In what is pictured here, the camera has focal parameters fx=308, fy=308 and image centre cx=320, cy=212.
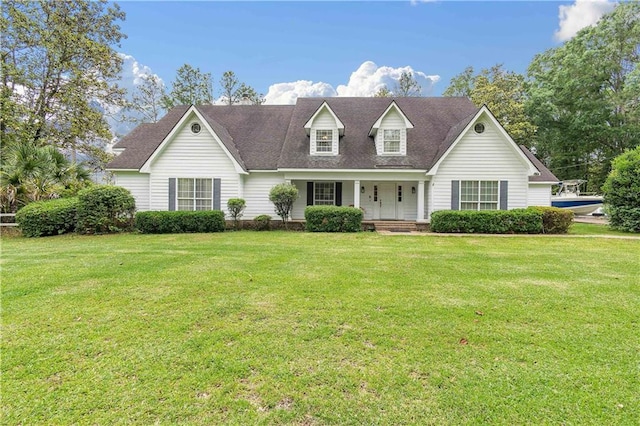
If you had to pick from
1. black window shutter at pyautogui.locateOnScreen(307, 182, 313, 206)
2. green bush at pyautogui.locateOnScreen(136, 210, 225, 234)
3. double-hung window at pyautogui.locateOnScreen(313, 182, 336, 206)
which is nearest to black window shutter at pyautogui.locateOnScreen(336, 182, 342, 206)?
double-hung window at pyautogui.locateOnScreen(313, 182, 336, 206)

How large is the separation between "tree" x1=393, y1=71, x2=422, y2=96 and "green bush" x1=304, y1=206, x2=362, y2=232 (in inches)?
1071

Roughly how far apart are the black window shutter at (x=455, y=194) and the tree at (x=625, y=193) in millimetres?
7280

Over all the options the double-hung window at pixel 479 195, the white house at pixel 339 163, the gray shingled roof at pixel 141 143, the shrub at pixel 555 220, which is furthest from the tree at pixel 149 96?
the shrub at pixel 555 220

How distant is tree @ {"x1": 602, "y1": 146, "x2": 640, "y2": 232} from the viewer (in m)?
14.1

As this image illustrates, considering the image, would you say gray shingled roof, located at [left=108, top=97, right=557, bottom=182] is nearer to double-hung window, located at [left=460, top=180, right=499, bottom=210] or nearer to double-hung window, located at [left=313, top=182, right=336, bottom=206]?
double-hung window, located at [left=313, top=182, right=336, bottom=206]

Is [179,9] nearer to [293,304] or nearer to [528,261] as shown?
[293,304]

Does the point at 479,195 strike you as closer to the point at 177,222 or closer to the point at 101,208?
the point at 177,222

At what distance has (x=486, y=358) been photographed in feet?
11.1

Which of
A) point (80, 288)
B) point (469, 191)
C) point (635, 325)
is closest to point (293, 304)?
point (80, 288)

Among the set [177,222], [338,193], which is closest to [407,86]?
[338,193]

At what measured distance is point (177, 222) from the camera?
45.4 ft

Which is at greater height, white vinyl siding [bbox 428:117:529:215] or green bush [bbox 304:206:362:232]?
white vinyl siding [bbox 428:117:529:215]

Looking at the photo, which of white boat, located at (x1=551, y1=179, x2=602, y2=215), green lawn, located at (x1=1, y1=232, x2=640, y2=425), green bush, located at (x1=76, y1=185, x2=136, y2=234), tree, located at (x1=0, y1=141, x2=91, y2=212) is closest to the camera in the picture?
green lawn, located at (x1=1, y1=232, x2=640, y2=425)

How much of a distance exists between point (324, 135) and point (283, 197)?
4574mm
